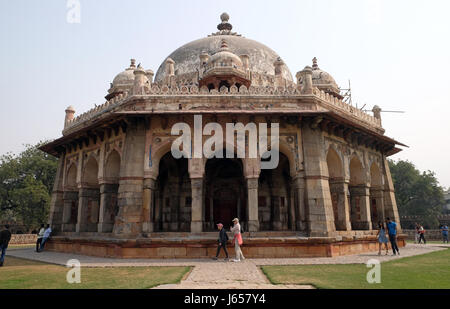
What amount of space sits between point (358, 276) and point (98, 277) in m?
5.60

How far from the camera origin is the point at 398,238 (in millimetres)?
16531

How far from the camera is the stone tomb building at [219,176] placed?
38.3 feet

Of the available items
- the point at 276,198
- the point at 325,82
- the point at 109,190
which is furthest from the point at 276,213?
the point at 325,82

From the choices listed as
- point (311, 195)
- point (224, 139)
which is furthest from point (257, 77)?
point (311, 195)

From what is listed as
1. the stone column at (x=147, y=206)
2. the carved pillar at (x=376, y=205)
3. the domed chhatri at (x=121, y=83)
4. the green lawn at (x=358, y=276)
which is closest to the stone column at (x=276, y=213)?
the carved pillar at (x=376, y=205)

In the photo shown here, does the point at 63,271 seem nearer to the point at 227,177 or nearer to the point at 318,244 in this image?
the point at 318,244

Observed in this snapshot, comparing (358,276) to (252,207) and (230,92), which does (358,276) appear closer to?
(252,207)

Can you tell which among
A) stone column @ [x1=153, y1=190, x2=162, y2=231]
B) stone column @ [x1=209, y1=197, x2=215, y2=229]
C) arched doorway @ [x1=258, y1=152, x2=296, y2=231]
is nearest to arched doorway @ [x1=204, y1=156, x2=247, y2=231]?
stone column @ [x1=209, y1=197, x2=215, y2=229]

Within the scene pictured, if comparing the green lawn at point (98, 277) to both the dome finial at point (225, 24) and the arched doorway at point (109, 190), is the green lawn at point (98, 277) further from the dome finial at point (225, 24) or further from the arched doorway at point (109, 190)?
the dome finial at point (225, 24)

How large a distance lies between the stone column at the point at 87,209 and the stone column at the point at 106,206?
6.04ft

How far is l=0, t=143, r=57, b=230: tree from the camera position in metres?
29.7

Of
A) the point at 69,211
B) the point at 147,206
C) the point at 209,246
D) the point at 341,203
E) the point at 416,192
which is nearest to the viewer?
the point at 209,246

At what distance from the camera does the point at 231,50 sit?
71.3 ft

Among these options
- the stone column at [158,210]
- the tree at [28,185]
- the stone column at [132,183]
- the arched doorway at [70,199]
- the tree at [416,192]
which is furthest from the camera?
the tree at [416,192]
